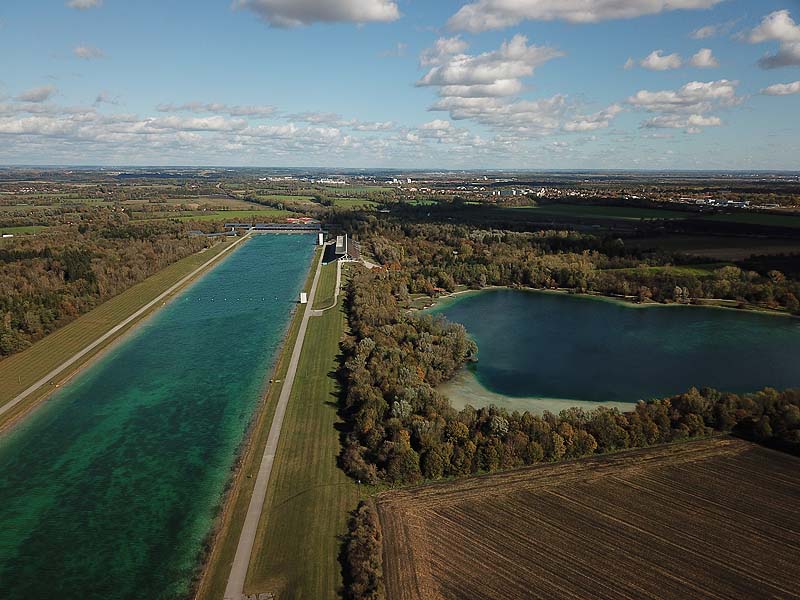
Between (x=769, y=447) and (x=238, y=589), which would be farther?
(x=769, y=447)

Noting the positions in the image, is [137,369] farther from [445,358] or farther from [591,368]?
[591,368]

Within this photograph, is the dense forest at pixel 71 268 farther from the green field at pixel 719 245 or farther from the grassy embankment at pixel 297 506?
the green field at pixel 719 245

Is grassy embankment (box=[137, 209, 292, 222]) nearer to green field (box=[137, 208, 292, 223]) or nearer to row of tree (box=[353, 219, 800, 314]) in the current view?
green field (box=[137, 208, 292, 223])

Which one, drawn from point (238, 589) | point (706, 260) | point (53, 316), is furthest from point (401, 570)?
point (706, 260)

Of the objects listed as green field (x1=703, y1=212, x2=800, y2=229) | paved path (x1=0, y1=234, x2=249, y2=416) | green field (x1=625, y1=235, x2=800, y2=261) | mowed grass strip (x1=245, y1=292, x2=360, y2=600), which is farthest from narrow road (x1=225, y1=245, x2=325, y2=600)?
green field (x1=703, y1=212, x2=800, y2=229)

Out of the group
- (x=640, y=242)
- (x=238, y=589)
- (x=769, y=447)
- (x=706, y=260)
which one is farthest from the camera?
(x=640, y=242)

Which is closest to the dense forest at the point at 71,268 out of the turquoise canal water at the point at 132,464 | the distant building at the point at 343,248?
the turquoise canal water at the point at 132,464
